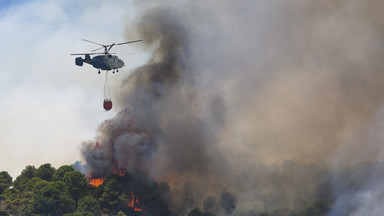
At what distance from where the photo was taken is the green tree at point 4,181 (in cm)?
17262

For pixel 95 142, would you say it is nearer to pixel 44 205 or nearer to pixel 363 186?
pixel 44 205

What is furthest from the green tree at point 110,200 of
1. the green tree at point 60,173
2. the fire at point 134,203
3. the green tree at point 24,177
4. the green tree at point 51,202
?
the green tree at point 24,177

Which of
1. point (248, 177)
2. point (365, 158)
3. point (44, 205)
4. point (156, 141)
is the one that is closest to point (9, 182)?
point (44, 205)

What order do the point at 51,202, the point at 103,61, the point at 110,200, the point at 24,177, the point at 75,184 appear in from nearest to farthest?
the point at 103,61 → the point at 51,202 → the point at 110,200 → the point at 75,184 → the point at 24,177

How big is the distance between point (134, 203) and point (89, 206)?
16.9 meters

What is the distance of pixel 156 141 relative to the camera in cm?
19075

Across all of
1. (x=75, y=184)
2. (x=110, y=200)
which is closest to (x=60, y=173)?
(x=75, y=184)

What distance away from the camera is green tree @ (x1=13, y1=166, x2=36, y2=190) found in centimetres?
17800

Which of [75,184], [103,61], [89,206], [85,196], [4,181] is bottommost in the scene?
[89,206]

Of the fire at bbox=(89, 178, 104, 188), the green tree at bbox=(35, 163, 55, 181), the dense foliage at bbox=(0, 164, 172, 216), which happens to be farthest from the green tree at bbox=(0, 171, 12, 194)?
the fire at bbox=(89, 178, 104, 188)

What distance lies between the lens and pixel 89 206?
15825cm

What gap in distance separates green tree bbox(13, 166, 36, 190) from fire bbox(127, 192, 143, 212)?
3394 cm

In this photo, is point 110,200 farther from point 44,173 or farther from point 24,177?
point 24,177

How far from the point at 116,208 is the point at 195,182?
2732cm
